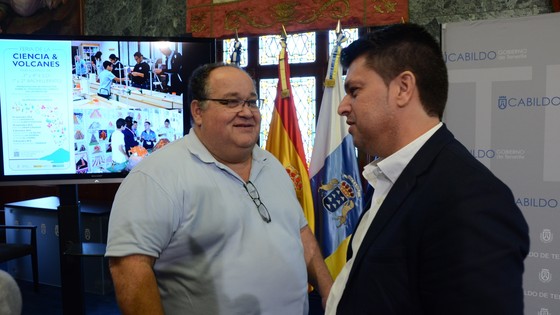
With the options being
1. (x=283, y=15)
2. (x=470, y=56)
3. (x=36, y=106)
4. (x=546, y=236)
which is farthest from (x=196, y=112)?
(x=283, y=15)

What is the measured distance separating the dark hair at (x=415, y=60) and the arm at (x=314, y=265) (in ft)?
3.18

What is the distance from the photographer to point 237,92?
176cm

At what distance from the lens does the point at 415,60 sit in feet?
3.43

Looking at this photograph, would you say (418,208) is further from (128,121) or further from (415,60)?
(128,121)

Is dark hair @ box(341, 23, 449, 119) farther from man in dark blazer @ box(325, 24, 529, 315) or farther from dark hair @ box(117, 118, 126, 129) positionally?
dark hair @ box(117, 118, 126, 129)

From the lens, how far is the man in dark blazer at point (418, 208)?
85 cm

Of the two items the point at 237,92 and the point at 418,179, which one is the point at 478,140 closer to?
the point at 237,92

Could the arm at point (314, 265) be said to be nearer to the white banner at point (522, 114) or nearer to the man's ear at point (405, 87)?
the man's ear at point (405, 87)

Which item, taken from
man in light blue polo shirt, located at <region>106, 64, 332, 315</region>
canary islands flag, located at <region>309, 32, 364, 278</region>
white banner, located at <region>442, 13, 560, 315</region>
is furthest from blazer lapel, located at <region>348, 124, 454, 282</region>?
canary islands flag, located at <region>309, 32, 364, 278</region>

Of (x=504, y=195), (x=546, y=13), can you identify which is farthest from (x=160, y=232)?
(x=546, y=13)

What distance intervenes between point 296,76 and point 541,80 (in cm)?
191

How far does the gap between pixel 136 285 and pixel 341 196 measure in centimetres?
224

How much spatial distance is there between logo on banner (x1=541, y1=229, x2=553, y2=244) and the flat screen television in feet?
6.99

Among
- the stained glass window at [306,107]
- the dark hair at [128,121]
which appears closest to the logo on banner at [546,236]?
the stained glass window at [306,107]
